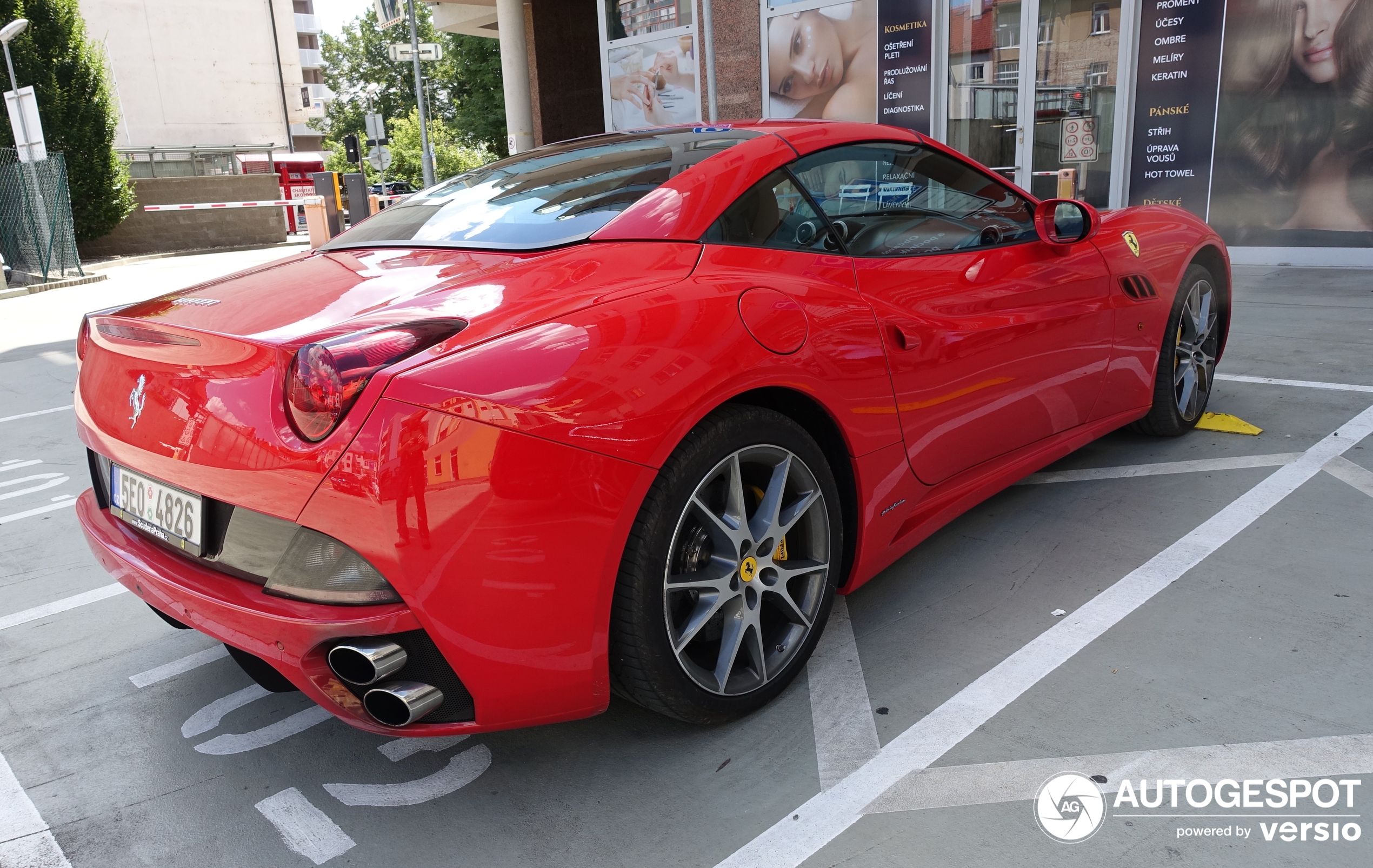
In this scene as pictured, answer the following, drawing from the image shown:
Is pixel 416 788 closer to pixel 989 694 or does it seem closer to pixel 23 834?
pixel 23 834

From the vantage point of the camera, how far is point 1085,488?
12.4 feet

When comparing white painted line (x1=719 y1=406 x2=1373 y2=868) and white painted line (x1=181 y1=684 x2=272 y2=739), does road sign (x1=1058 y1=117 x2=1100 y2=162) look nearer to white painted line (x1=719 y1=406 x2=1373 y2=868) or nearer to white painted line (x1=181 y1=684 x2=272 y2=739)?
white painted line (x1=719 y1=406 x2=1373 y2=868)

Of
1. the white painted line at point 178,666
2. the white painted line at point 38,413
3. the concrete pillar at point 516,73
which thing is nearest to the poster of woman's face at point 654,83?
the concrete pillar at point 516,73

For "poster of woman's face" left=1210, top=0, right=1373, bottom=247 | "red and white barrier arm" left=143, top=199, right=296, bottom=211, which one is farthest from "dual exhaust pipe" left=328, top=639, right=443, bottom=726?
"red and white barrier arm" left=143, top=199, right=296, bottom=211

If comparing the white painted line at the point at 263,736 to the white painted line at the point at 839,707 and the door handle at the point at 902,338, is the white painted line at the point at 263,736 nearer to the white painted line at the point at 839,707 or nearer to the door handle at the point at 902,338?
the white painted line at the point at 839,707

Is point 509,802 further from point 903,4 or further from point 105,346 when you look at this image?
point 903,4

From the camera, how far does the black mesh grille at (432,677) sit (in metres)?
1.83

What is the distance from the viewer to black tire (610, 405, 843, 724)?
201cm

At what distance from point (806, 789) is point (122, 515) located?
168 centimetres

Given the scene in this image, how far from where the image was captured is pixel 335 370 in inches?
70.7

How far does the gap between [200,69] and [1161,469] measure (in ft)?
171

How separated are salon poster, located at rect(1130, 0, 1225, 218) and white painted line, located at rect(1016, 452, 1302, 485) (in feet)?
22.9

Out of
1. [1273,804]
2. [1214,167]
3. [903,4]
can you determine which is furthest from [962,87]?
[1273,804]

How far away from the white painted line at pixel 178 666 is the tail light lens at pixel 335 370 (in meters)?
1.39
